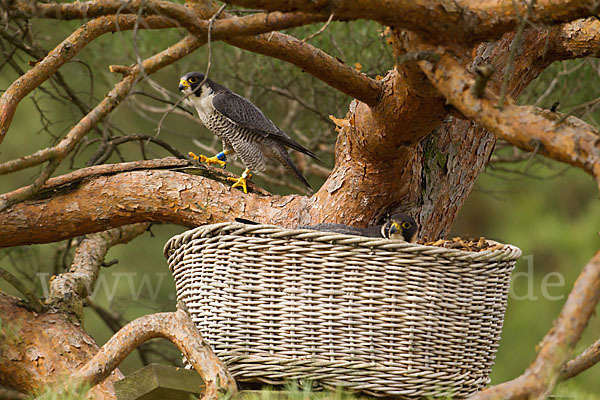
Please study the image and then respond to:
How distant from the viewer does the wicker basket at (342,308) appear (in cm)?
207

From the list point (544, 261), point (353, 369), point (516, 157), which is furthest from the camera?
point (544, 261)

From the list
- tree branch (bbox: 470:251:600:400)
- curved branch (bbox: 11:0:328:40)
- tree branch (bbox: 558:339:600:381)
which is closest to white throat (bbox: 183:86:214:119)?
curved branch (bbox: 11:0:328:40)

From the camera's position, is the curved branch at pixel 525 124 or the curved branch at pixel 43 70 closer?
the curved branch at pixel 525 124

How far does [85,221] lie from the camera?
296 centimetres

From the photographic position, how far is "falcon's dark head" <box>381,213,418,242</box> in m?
2.58

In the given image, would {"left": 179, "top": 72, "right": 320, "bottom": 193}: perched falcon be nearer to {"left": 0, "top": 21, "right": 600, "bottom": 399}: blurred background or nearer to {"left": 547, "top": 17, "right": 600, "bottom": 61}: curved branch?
{"left": 0, "top": 21, "right": 600, "bottom": 399}: blurred background

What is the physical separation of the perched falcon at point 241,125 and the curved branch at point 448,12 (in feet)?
6.02

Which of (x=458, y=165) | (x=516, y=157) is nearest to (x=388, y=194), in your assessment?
(x=458, y=165)

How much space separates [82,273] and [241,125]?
1.04 metres

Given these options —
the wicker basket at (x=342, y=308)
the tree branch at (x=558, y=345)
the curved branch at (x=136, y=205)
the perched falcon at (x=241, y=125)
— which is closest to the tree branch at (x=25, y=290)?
the curved branch at (x=136, y=205)

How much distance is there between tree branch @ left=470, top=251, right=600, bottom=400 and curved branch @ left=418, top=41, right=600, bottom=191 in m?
0.21

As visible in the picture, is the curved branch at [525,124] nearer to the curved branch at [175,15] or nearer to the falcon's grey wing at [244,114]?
the curved branch at [175,15]

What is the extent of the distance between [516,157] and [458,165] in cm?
192

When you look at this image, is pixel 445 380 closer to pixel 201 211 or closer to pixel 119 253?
pixel 201 211
